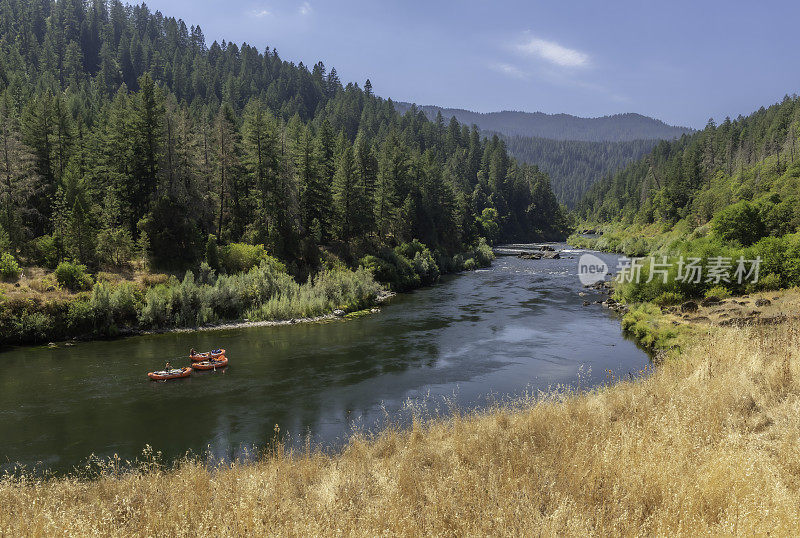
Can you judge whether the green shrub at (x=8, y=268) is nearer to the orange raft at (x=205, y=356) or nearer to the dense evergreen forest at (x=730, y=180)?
the orange raft at (x=205, y=356)

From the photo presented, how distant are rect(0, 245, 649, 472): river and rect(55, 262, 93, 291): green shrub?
5.66 meters

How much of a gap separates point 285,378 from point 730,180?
4786 inches

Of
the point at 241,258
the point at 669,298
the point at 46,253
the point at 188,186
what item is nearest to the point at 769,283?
the point at 669,298

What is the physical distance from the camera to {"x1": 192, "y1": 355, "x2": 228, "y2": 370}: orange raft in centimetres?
2619

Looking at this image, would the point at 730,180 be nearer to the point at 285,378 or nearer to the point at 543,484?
the point at 285,378

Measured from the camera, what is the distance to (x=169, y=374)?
24.7 meters

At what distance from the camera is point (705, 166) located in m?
131

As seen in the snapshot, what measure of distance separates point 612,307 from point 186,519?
143ft

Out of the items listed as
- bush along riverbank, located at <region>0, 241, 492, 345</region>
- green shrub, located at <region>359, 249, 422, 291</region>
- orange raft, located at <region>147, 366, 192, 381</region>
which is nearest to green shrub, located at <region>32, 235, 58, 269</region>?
bush along riverbank, located at <region>0, 241, 492, 345</region>

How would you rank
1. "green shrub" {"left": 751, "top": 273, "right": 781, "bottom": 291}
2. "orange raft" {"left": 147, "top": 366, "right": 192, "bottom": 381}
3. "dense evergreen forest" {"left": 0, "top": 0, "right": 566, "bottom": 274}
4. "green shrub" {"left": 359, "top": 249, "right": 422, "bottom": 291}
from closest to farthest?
1. "orange raft" {"left": 147, "top": 366, "right": 192, "bottom": 381}
2. "green shrub" {"left": 751, "top": 273, "right": 781, "bottom": 291}
3. "dense evergreen forest" {"left": 0, "top": 0, "right": 566, "bottom": 274}
4. "green shrub" {"left": 359, "top": 249, "right": 422, "bottom": 291}

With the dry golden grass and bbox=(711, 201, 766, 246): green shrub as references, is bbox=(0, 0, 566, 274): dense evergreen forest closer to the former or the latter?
the dry golden grass

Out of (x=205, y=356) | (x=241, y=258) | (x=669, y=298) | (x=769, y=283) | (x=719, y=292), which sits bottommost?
(x=205, y=356)

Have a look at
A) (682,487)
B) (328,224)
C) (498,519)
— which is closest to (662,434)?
(682,487)

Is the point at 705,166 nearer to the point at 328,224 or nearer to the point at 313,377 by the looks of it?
the point at 328,224
